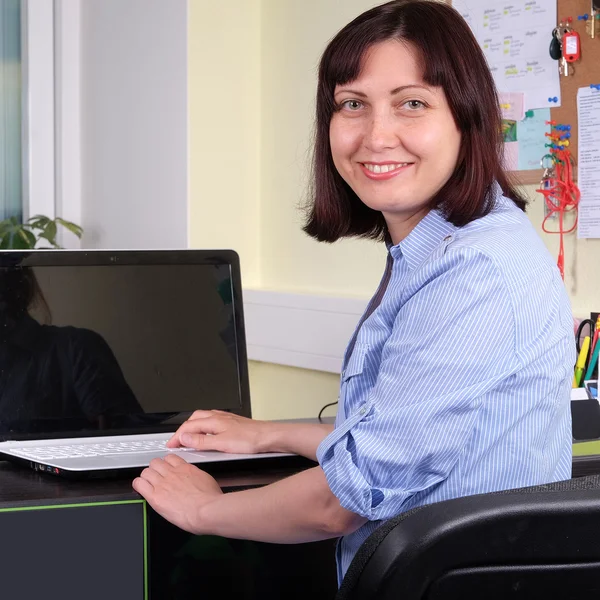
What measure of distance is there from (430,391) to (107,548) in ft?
1.63

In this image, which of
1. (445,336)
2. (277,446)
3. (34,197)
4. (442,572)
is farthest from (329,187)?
(34,197)

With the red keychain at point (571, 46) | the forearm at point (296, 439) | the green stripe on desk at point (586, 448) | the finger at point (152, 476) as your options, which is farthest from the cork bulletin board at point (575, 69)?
the finger at point (152, 476)

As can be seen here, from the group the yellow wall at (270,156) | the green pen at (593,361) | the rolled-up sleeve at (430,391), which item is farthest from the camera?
the yellow wall at (270,156)

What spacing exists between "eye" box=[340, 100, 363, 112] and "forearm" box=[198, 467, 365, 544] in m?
0.43

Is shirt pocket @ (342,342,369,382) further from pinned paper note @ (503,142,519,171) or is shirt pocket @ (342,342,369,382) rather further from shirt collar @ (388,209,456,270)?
pinned paper note @ (503,142,519,171)

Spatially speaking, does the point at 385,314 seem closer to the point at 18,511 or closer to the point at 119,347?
the point at 18,511

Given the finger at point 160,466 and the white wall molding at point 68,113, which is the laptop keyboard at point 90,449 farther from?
the white wall molding at point 68,113

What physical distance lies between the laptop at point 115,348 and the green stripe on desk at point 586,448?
1.59 ft

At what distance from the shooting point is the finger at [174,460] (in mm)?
1165

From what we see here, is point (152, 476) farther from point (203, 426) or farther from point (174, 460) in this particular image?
point (203, 426)

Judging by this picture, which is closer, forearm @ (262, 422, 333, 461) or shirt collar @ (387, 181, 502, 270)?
shirt collar @ (387, 181, 502, 270)

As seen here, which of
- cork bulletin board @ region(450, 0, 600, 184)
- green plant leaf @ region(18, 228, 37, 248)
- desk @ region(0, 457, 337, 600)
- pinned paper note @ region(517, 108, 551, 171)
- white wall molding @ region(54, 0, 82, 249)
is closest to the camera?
desk @ region(0, 457, 337, 600)

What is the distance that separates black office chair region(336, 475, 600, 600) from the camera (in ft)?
1.84

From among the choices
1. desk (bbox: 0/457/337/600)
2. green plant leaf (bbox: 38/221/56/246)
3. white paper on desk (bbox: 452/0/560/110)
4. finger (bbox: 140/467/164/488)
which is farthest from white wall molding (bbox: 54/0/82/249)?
finger (bbox: 140/467/164/488)
